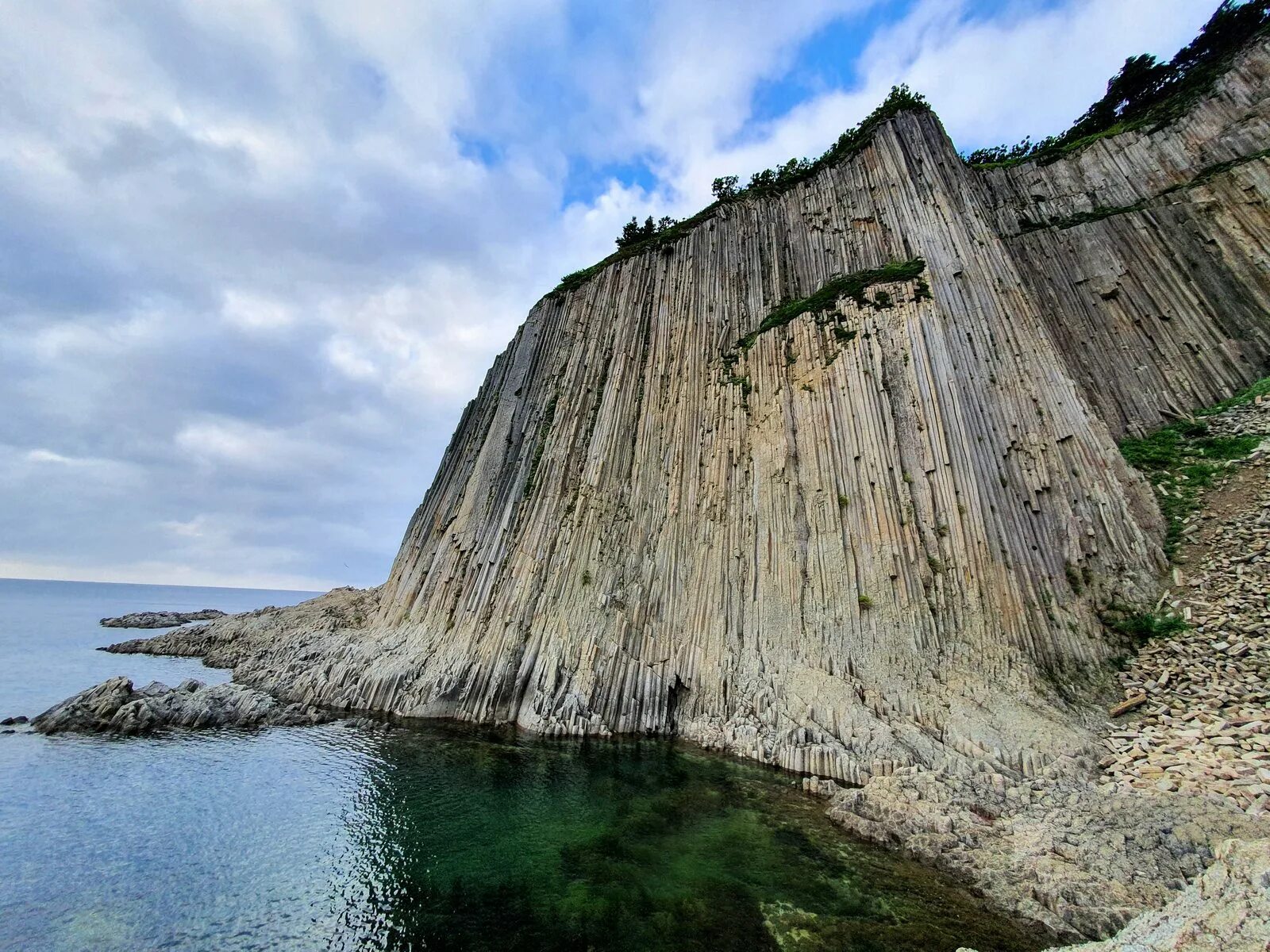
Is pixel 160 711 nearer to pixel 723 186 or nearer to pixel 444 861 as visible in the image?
pixel 444 861

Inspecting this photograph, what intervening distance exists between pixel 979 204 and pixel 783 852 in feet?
84.8

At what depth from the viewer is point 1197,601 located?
13203mm

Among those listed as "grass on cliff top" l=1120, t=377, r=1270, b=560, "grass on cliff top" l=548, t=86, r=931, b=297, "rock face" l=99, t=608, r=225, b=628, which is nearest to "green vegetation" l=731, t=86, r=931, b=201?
"grass on cliff top" l=548, t=86, r=931, b=297

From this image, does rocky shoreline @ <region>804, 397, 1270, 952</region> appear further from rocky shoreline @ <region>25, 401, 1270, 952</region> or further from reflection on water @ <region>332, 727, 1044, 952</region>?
reflection on water @ <region>332, 727, 1044, 952</region>

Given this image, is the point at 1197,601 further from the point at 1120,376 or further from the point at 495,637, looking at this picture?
the point at 495,637

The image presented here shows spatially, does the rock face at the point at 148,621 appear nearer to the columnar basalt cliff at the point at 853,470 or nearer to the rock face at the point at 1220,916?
the columnar basalt cliff at the point at 853,470

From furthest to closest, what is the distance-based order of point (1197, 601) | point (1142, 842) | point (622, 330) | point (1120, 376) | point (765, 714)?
point (622, 330) < point (1120, 376) < point (765, 714) < point (1197, 601) < point (1142, 842)

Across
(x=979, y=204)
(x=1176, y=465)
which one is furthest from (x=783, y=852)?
(x=979, y=204)

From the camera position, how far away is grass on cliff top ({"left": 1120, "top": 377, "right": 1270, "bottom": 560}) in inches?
601

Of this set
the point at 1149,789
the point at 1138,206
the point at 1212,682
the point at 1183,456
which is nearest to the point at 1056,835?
the point at 1149,789

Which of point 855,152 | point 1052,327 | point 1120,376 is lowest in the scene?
point 1120,376

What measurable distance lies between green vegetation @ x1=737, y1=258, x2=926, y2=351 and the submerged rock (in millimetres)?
24418

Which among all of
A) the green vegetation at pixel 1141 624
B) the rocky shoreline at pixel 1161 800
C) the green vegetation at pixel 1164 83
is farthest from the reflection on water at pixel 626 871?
the green vegetation at pixel 1164 83

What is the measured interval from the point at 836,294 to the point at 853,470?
8.71 metres
